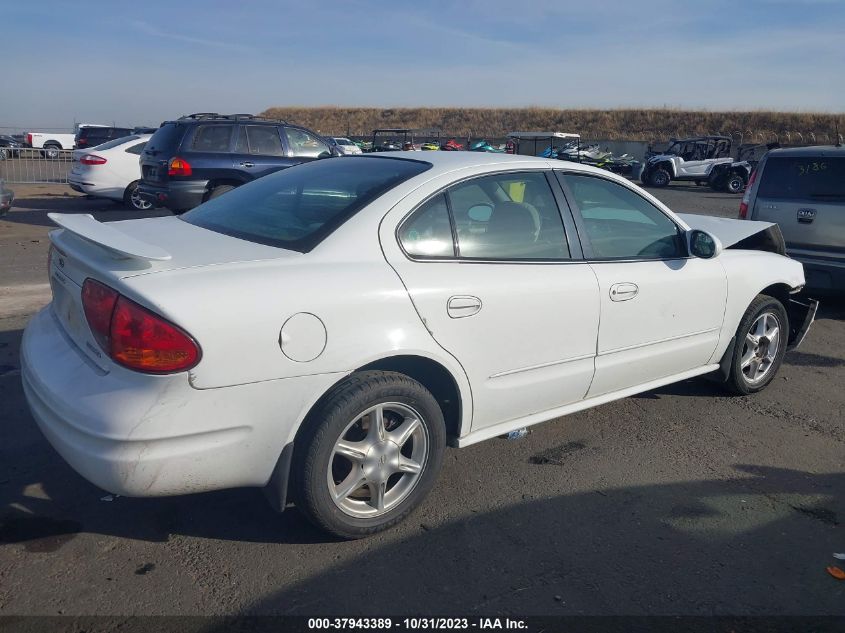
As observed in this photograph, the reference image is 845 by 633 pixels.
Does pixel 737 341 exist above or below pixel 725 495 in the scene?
above

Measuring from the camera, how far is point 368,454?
10.3ft

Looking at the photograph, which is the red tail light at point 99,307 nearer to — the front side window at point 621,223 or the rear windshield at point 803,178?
the front side window at point 621,223

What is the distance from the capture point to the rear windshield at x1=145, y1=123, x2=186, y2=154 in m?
11.2

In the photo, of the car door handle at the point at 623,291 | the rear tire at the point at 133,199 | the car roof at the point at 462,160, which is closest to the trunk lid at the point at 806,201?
the car roof at the point at 462,160

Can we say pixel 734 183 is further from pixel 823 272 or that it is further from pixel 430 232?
pixel 430 232

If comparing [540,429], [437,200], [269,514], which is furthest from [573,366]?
[269,514]

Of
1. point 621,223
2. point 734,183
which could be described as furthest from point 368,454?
point 734,183

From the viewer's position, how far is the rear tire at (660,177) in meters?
28.0

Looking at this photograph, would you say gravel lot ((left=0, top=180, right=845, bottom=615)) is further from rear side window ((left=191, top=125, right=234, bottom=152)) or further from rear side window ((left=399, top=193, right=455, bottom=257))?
rear side window ((left=191, top=125, right=234, bottom=152))

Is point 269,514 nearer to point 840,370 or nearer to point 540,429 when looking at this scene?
point 540,429

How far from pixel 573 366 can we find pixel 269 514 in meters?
1.66

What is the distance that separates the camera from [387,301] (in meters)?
3.09

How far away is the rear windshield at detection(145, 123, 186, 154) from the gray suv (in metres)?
7.99

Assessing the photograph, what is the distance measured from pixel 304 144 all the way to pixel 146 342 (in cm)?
1040
